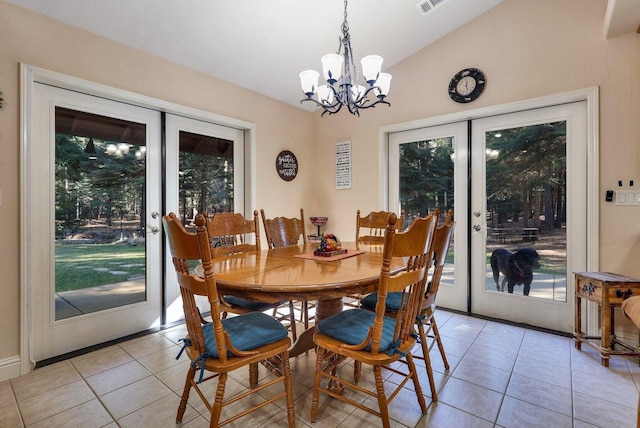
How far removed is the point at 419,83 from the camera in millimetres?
3332

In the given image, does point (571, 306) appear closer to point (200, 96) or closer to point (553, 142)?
point (553, 142)

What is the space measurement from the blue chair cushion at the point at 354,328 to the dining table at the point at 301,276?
18cm

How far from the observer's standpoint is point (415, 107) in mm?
3363

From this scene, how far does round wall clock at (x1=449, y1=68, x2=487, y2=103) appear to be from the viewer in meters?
2.97

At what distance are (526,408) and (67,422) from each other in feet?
7.97

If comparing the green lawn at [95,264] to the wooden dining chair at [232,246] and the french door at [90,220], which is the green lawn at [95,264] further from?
the wooden dining chair at [232,246]

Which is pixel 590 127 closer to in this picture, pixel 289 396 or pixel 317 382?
pixel 317 382

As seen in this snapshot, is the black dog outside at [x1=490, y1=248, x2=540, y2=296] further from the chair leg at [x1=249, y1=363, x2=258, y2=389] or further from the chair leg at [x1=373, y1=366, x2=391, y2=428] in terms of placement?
the chair leg at [x1=249, y1=363, x2=258, y2=389]

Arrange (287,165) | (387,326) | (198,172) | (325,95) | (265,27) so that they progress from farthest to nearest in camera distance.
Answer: (287,165)
(198,172)
(265,27)
(325,95)
(387,326)

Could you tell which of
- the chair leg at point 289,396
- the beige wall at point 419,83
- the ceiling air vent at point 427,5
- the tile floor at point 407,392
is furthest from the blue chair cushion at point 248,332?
the ceiling air vent at point 427,5

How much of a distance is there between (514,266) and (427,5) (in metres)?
2.48

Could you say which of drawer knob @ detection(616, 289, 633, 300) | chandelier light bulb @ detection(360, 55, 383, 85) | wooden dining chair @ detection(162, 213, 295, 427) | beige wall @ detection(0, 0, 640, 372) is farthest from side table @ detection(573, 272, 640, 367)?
wooden dining chair @ detection(162, 213, 295, 427)

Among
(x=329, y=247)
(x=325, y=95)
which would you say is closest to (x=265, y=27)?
(x=325, y=95)

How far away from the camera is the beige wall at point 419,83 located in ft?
6.78
